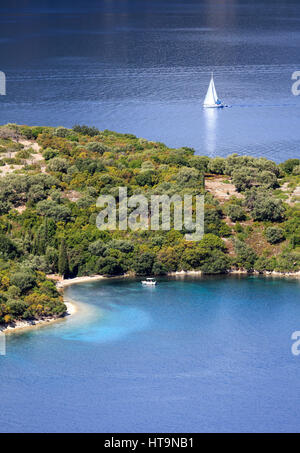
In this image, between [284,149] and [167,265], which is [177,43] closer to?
[284,149]

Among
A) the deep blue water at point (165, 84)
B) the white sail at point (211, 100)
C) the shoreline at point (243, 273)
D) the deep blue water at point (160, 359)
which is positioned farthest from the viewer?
the white sail at point (211, 100)

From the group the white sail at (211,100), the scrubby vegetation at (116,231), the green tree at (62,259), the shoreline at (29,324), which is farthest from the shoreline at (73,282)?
the white sail at (211,100)

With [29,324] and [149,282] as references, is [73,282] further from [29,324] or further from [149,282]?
[29,324]

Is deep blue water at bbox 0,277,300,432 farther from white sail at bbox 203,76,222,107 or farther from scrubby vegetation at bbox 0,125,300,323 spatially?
white sail at bbox 203,76,222,107

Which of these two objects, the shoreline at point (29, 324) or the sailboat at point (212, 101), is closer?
the shoreline at point (29, 324)

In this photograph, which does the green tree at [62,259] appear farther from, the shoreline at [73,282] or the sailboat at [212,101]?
the sailboat at [212,101]

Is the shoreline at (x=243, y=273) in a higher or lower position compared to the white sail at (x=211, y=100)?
lower

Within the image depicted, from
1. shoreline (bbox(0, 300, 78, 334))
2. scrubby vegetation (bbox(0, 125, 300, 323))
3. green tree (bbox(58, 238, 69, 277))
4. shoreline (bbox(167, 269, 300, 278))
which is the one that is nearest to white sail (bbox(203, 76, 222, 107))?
scrubby vegetation (bbox(0, 125, 300, 323))
